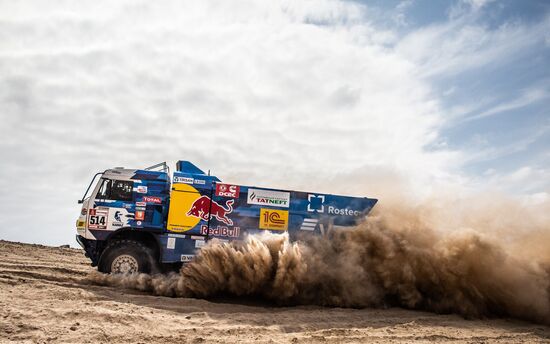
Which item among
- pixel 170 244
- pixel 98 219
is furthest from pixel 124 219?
pixel 170 244

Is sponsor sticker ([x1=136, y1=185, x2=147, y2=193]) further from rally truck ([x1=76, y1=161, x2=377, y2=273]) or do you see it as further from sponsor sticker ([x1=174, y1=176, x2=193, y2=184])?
sponsor sticker ([x1=174, y1=176, x2=193, y2=184])

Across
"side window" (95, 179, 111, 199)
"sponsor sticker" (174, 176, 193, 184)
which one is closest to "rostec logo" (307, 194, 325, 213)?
"sponsor sticker" (174, 176, 193, 184)

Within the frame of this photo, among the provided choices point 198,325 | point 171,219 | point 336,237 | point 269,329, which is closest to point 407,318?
point 336,237

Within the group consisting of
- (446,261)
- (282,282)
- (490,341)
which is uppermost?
(446,261)

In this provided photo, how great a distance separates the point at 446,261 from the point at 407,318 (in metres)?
1.91

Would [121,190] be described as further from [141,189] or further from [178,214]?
[178,214]

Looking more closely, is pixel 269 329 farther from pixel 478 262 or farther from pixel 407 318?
pixel 478 262

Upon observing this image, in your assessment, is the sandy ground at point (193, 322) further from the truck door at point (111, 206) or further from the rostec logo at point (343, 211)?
the rostec logo at point (343, 211)

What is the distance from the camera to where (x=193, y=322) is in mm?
7430

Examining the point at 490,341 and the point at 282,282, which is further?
the point at 282,282

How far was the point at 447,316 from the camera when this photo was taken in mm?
9555

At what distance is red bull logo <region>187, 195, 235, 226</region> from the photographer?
11367 mm

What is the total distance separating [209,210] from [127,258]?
8.02ft

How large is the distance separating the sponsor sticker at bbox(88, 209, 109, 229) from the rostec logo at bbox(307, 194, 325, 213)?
5.50m
